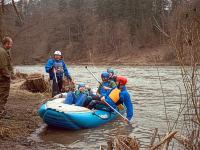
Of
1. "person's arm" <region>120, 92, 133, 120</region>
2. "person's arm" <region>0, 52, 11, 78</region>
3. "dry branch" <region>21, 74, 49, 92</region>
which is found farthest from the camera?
"dry branch" <region>21, 74, 49, 92</region>

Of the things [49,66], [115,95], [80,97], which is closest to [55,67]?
[49,66]

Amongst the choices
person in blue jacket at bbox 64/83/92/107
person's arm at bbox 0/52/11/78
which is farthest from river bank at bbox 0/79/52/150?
person's arm at bbox 0/52/11/78

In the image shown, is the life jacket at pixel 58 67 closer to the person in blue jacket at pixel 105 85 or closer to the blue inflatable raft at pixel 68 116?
the person in blue jacket at pixel 105 85

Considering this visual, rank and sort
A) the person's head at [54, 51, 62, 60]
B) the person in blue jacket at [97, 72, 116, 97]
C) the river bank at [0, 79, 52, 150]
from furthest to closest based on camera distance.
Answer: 1. the person's head at [54, 51, 62, 60]
2. the person in blue jacket at [97, 72, 116, 97]
3. the river bank at [0, 79, 52, 150]

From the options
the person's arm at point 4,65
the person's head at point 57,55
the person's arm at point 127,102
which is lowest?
the person's arm at point 127,102

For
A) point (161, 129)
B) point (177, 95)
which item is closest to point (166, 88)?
point (177, 95)

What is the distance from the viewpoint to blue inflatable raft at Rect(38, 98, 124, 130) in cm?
839

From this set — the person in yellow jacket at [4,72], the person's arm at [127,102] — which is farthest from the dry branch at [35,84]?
the person in yellow jacket at [4,72]

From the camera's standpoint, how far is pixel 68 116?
8.38m

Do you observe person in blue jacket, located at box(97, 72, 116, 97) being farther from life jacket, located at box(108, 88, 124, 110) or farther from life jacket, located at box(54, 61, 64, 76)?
life jacket, located at box(54, 61, 64, 76)

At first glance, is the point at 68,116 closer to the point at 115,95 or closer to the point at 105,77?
the point at 115,95

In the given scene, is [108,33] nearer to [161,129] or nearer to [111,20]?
[111,20]

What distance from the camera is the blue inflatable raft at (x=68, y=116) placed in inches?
330

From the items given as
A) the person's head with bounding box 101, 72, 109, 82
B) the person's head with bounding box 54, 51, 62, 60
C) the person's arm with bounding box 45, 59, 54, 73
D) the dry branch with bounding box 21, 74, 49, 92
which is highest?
the person's head with bounding box 54, 51, 62, 60
